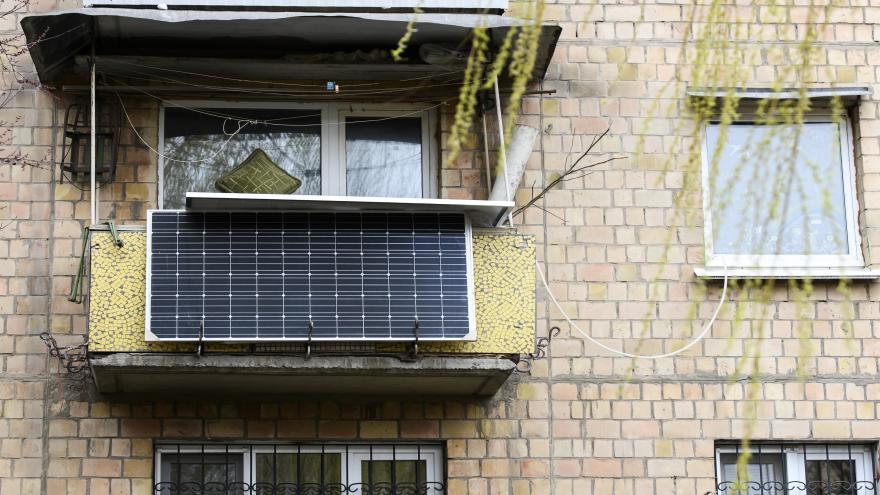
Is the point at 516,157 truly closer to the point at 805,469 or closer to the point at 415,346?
the point at 415,346

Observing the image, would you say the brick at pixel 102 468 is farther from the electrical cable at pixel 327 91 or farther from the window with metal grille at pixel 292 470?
the electrical cable at pixel 327 91

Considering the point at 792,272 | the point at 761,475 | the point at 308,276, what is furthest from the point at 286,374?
the point at 792,272

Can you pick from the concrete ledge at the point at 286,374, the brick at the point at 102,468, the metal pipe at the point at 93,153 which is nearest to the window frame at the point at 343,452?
the brick at the point at 102,468

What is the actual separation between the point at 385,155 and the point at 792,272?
2.72 meters

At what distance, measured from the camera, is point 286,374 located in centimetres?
799

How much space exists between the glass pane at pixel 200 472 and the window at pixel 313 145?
1.66m

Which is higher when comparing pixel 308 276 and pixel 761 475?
pixel 308 276

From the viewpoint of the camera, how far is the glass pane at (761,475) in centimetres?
877

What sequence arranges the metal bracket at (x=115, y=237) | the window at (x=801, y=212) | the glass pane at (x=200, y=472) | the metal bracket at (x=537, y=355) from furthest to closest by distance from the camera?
the window at (x=801, y=212) → the metal bracket at (x=537, y=355) → the glass pane at (x=200, y=472) → the metal bracket at (x=115, y=237)

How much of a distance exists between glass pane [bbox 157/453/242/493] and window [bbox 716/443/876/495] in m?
3.02

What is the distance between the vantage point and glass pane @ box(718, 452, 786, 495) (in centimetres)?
877

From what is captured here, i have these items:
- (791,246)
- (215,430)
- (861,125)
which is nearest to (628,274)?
(791,246)

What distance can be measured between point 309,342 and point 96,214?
72.3 inches

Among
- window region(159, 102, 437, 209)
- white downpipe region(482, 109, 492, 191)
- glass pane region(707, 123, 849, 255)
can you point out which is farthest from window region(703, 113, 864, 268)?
window region(159, 102, 437, 209)
